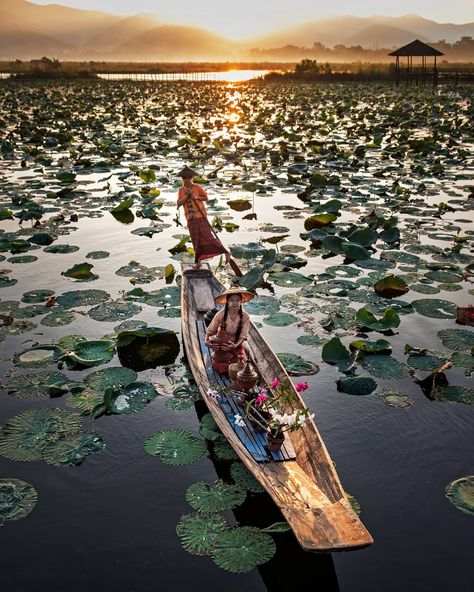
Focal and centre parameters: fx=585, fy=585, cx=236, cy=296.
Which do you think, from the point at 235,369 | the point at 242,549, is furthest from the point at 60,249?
the point at 242,549

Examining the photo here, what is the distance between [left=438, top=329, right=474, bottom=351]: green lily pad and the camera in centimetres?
792

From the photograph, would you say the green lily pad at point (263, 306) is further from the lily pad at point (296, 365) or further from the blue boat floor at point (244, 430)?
the blue boat floor at point (244, 430)

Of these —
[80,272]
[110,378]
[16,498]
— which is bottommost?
[16,498]

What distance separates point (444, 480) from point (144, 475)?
9.44 feet

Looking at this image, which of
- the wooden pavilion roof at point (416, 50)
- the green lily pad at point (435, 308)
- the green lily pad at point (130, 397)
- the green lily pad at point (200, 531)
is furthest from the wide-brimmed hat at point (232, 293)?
the wooden pavilion roof at point (416, 50)

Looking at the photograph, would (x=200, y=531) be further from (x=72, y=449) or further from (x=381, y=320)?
(x=381, y=320)

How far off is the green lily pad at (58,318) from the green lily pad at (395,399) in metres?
4.62

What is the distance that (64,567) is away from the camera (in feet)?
15.2

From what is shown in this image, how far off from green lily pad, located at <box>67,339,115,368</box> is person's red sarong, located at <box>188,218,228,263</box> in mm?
2490

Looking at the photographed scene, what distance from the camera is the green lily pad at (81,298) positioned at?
9288mm

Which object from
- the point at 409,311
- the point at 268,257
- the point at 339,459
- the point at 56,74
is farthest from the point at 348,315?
the point at 56,74

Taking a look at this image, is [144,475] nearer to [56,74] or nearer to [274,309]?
[274,309]

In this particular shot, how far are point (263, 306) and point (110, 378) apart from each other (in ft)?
9.88

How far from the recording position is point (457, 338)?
8086mm
